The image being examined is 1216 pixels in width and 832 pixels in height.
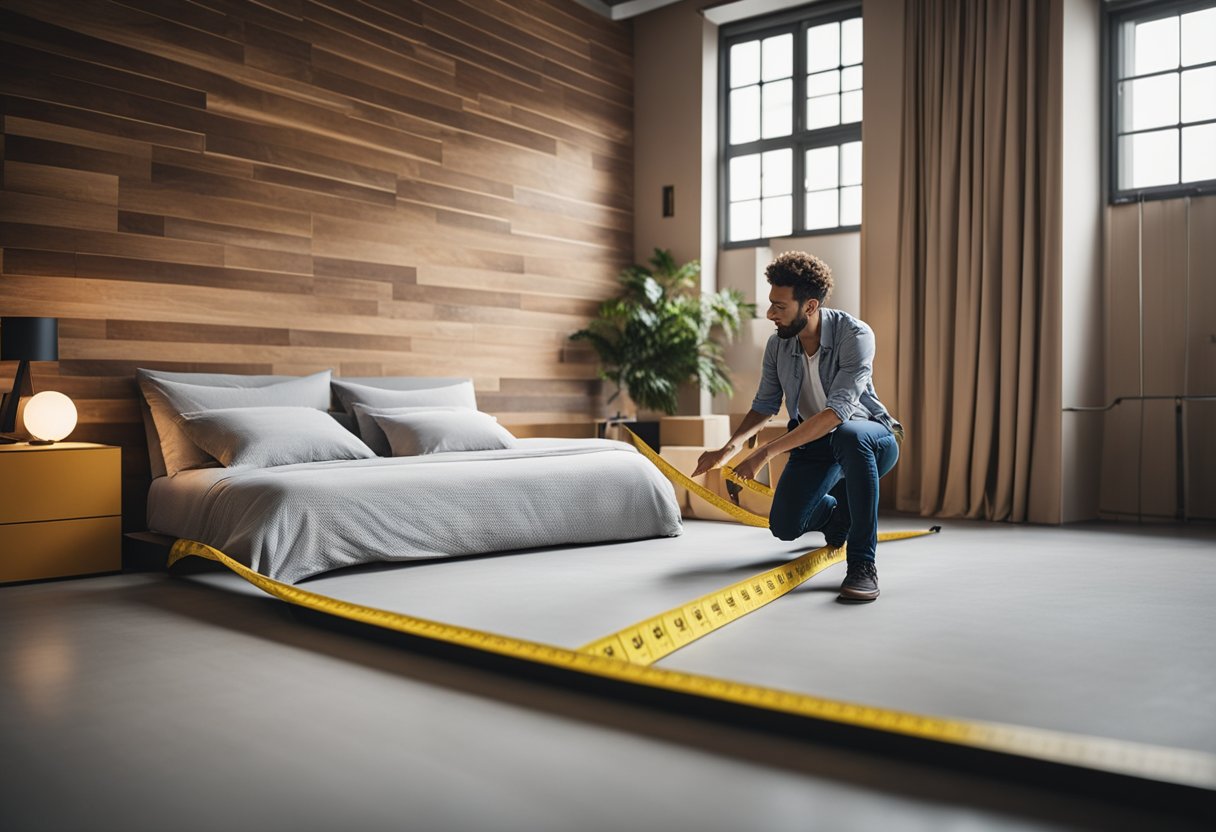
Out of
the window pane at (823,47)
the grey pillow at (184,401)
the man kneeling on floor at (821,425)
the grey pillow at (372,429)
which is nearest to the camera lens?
the man kneeling on floor at (821,425)

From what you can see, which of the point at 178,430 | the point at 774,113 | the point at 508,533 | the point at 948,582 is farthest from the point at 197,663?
the point at 774,113

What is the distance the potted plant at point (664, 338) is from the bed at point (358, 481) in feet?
5.34

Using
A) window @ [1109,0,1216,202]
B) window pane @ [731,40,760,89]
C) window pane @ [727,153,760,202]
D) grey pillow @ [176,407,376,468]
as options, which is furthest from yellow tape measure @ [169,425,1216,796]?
window pane @ [731,40,760,89]

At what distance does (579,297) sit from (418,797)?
529 centimetres

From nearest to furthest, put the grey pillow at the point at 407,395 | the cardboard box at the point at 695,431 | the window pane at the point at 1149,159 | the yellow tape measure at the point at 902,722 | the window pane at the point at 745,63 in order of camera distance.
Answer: the yellow tape measure at the point at 902,722 → the grey pillow at the point at 407,395 → the window pane at the point at 1149,159 → the cardboard box at the point at 695,431 → the window pane at the point at 745,63

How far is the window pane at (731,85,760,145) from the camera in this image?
689 centimetres

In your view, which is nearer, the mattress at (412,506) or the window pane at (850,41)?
the mattress at (412,506)

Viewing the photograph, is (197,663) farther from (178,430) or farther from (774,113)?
(774,113)

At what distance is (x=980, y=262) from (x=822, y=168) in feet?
4.63

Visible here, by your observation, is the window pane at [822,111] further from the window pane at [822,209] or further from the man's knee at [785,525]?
the man's knee at [785,525]

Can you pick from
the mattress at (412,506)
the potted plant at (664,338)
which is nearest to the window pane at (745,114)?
the potted plant at (664,338)

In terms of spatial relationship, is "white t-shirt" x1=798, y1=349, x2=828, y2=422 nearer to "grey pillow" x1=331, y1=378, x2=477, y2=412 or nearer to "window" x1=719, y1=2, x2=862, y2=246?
"grey pillow" x1=331, y1=378, x2=477, y2=412

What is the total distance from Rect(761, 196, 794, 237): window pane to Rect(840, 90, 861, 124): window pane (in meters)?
0.61

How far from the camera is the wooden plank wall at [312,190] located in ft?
13.8
